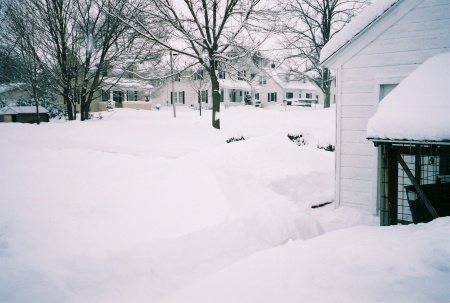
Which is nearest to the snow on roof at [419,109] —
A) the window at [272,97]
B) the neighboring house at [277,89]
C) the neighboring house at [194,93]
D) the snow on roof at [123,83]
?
the snow on roof at [123,83]

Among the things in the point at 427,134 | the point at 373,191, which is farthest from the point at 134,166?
the point at 427,134

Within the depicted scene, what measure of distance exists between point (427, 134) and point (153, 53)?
601 inches

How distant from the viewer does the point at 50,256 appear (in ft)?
13.5

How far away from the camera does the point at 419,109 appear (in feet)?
16.5

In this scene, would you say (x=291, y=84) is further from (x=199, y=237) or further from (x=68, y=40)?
(x=199, y=237)

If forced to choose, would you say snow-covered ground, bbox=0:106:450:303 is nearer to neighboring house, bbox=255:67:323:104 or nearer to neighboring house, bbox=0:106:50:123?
neighboring house, bbox=0:106:50:123

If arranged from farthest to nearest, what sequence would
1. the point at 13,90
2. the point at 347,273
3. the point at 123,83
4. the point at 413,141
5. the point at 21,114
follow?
the point at 13,90 → the point at 123,83 → the point at 21,114 → the point at 413,141 → the point at 347,273

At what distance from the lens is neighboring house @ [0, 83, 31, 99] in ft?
74.7

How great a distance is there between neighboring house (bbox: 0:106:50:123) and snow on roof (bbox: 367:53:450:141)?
24.1 meters

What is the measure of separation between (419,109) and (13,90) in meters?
34.0

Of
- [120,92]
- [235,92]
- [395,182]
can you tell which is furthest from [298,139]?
[235,92]

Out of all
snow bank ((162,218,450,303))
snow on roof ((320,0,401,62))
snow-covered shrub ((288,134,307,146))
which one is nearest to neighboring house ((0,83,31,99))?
snow-covered shrub ((288,134,307,146))

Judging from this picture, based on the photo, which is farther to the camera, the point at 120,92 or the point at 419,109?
the point at 120,92

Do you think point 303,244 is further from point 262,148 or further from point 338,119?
point 262,148
